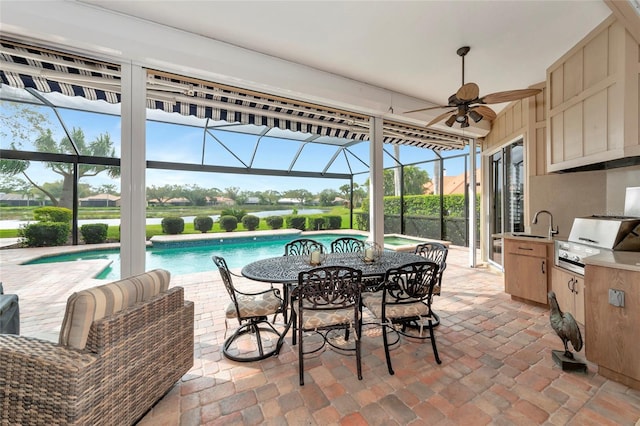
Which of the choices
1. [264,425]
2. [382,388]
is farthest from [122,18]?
[382,388]

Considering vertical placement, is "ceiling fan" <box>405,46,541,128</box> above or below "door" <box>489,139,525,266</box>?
above

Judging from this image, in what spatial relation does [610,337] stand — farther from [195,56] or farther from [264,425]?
[195,56]

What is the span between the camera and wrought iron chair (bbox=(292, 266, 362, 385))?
6.25ft

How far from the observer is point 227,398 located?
5.72 ft

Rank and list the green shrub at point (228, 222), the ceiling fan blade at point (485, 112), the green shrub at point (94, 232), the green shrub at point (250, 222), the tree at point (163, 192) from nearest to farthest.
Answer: the ceiling fan blade at point (485, 112), the green shrub at point (94, 232), the tree at point (163, 192), the green shrub at point (228, 222), the green shrub at point (250, 222)

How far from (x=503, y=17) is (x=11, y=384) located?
4244mm

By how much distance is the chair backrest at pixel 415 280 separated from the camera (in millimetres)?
2100

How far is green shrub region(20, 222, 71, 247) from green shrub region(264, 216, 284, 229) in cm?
730

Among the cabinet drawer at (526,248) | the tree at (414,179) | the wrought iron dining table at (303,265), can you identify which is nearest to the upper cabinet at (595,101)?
the cabinet drawer at (526,248)

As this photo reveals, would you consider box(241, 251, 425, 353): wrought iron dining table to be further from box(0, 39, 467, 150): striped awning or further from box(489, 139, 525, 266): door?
box(489, 139, 525, 266): door

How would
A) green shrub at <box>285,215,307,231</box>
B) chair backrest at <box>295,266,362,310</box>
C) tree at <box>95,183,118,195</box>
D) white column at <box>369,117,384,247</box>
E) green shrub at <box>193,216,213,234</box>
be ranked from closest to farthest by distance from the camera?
chair backrest at <box>295,266,362,310</box> → tree at <box>95,183,118,195</box> → white column at <box>369,117,384,247</box> → green shrub at <box>193,216,213,234</box> → green shrub at <box>285,215,307,231</box>

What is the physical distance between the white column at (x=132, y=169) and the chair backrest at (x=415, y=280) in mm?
2441

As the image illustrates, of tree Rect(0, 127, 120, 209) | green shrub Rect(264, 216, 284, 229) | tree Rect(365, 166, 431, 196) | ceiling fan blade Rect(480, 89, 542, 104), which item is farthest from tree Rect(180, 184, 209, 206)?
ceiling fan blade Rect(480, 89, 542, 104)

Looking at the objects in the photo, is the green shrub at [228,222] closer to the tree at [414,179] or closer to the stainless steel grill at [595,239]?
the tree at [414,179]
